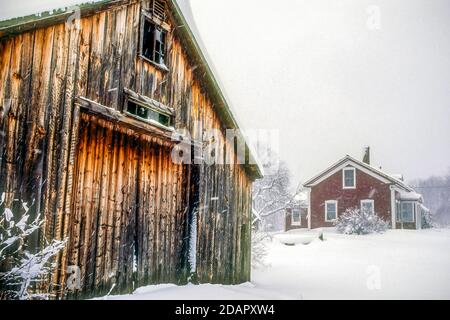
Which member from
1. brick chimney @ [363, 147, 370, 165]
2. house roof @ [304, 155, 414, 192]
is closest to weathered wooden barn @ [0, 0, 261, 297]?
house roof @ [304, 155, 414, 192]

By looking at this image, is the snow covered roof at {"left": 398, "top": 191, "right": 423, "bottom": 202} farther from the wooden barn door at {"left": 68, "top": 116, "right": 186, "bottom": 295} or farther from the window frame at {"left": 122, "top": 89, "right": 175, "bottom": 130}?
the window frame at {"left": 122, "top": 89, "right": 175, "bottom": 130}

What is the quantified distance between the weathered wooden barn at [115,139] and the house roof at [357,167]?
2163 centimetres

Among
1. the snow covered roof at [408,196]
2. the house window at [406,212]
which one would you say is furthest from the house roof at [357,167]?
the house window at [406,212]

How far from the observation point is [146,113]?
779 cm

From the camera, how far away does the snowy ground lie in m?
8.42

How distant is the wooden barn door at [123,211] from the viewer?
626 centimetres

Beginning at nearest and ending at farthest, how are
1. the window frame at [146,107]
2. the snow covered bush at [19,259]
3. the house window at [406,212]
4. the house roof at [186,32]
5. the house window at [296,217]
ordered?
the snow covered bush at [19,259] < the house roof at [186,32] < the window frame at [146,107] < the house window at [406,212] < the house window at [296,217]

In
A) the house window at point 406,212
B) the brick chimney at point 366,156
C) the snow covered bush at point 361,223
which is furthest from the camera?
the brick chimney at point 366,156

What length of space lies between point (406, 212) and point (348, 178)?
5141mm

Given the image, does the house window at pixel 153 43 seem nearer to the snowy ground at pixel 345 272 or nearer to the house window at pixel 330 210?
the snowy ground at pixel 345 272

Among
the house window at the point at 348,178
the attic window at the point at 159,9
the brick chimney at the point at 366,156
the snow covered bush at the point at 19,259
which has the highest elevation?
the brick chimney at the point at 366,156

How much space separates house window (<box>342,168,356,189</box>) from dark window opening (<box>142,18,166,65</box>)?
79.7 ft

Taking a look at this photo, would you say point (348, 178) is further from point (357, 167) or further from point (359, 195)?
point (359, 195)
